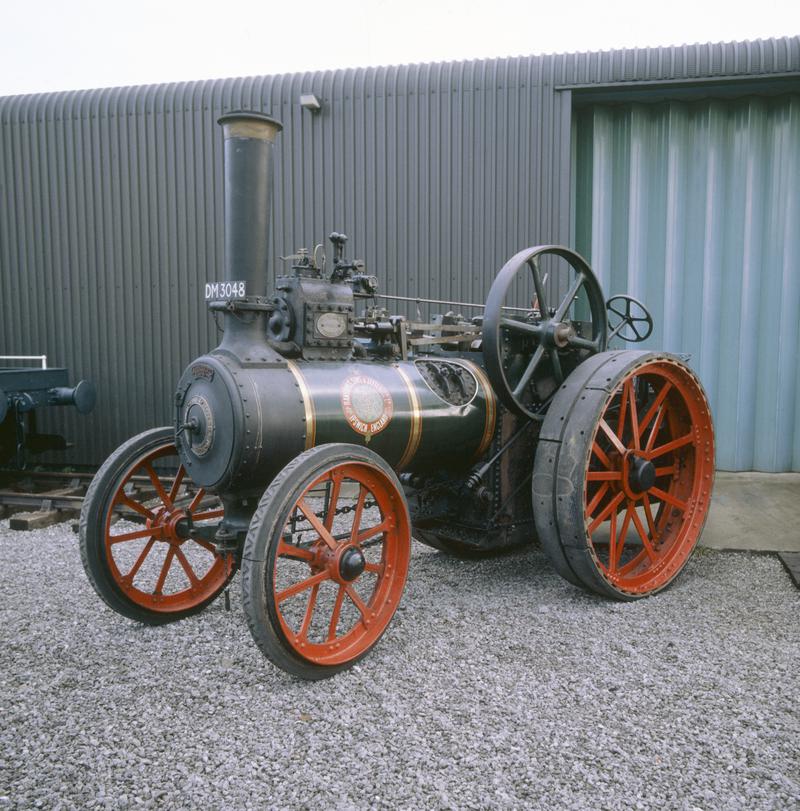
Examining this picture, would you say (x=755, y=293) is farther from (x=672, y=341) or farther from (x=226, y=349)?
(x=226, y=349)

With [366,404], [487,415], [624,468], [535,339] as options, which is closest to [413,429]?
[366,404]

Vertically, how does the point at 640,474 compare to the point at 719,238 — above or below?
below

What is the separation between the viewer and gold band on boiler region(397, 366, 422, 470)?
12.4 ft

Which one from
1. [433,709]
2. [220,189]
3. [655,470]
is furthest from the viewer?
[220,189]

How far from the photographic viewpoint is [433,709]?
2.85m

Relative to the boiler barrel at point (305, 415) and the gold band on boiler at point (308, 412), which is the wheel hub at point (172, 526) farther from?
the gold band on boiler at point (308, 412)

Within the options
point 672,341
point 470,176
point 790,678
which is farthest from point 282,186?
point 790,678

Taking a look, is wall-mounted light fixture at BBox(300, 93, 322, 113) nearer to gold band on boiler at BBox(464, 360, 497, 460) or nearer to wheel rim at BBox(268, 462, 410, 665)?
gold band on boiler at BBox(464, 360, 497, 460)

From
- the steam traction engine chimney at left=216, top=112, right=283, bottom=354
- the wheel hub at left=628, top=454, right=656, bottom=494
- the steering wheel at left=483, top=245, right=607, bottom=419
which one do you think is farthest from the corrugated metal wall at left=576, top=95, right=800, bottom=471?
the steam traction engine chimney at left=216, top=112, right=283, bottom=354

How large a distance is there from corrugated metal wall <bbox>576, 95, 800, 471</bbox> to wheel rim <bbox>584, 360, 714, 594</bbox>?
271 centimetres

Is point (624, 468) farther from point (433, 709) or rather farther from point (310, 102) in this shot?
point (310, 102)

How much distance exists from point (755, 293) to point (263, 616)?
234 inches

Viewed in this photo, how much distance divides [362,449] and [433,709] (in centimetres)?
105

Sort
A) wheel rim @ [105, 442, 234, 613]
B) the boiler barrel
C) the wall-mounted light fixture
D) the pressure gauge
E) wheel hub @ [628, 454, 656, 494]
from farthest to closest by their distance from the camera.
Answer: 1. the wall-mounted light fixture
2. wheel hub @ [628, 454, 656, 494]
3. the pressure gauge
4. wheel rim @ [105, 442, 234, 613]
5. the boiler barrel
